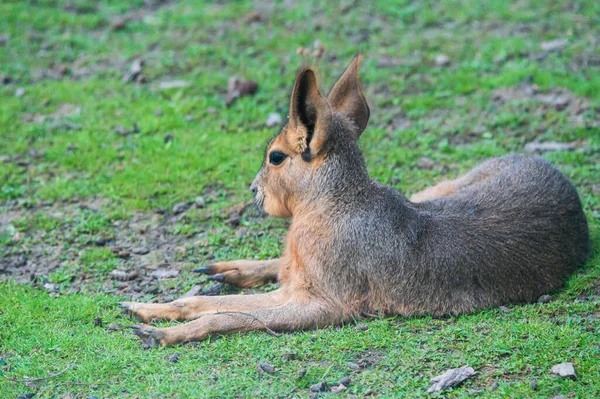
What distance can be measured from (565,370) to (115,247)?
329 cm

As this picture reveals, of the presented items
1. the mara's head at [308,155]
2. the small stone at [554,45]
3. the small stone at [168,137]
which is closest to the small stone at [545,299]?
the mara's head at [308,155]

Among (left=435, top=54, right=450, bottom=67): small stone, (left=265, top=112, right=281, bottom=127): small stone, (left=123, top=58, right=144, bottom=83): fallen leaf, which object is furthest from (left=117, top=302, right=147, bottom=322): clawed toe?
(left=435, top=54, right=450, bottom=67): small stone

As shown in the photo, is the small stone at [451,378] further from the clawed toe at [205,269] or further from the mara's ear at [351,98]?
the clawed toe at [205,269]

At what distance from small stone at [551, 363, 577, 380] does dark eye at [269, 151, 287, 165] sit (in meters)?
1.95

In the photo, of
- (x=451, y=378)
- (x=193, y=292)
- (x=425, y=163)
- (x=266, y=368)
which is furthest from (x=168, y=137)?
(x=451, y=378)

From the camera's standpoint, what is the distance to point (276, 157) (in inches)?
201

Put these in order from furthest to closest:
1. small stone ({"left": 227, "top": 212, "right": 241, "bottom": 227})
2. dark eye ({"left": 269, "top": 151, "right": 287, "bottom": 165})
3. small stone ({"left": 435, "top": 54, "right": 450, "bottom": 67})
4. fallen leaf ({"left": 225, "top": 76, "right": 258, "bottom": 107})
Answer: small stone ({"left": 435, "top": 54, "right": 450, "bottom": 67}), fallen leaf ({"left": 225, "top": 76, "right": 258, "bottom": 107}), small stone ({"left": 227, "top": 212, "right": 241, "bottom": 227}), dark eye ({"left": 269, "top": 151, "right": 287, "bottom": 165})

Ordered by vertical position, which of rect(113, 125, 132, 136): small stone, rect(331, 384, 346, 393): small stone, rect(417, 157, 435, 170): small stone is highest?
rect(113, 125, 132, 136): small stone

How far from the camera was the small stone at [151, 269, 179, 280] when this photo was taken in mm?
5672

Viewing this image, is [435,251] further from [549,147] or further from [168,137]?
[168,137]

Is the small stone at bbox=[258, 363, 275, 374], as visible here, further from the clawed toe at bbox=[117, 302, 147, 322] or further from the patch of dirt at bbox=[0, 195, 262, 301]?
the patch of dirt at bbox=[0, 195, 262, 301]

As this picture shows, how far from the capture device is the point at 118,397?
404 cm

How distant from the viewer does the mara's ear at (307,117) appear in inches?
186

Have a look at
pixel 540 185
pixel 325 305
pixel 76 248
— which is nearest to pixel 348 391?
pixel 325 305
